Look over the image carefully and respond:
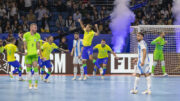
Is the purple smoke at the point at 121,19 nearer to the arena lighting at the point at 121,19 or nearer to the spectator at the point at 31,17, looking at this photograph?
the arena lighting at the point at 121,19

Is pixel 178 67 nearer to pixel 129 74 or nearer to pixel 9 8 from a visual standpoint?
pixel 129 74

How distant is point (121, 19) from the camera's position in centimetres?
2525

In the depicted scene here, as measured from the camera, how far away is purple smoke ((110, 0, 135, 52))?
23919 millimetres

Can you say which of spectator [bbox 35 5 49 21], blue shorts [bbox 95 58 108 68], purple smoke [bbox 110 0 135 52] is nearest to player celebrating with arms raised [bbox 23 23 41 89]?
blue shorts [bbox 95 58 108 68]

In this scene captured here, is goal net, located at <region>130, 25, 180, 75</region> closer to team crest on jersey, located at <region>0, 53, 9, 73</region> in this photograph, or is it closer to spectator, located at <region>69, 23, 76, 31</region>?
spectator, located at <region>69, 23, 76, 31</region>

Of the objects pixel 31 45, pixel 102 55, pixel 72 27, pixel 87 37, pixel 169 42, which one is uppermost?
pixel 72 27

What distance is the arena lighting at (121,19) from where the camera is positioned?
23.6 meters

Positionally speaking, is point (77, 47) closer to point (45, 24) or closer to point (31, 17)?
point (45, 24)

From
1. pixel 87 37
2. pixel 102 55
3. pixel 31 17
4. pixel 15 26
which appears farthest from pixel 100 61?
pixel 31 17

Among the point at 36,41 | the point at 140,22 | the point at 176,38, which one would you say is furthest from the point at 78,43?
the point at 140,22

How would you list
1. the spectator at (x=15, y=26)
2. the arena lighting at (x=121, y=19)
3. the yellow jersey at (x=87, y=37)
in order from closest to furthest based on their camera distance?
1. the yellow jersey at (x=87, y=37)
2. the spectator at (x=15, y=26)
3. the arena lighting at (x=121, y=19)

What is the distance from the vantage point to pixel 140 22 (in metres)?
25.2

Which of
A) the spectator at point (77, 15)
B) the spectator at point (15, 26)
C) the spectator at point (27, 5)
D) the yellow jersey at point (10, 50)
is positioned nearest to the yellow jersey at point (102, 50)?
the yellow jersey at point (10, 50)

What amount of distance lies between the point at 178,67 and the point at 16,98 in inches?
487
